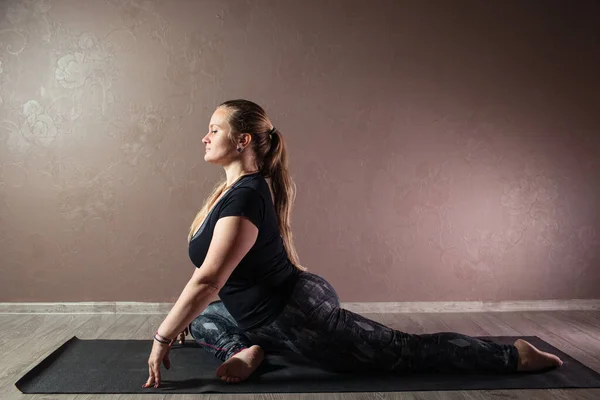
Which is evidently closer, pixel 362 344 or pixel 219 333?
pixel 362 344

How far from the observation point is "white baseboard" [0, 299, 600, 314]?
3547mm

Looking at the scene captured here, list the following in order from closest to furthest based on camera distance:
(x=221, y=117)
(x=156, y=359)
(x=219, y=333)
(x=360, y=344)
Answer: (x=156, y=359) < (x=360, y=344) < (x=221, y=117) < (x=219, y=333)

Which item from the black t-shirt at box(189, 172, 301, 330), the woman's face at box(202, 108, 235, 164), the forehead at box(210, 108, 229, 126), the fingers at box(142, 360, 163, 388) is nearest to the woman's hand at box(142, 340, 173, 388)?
the fingers at box(142, 360, 163, 388)

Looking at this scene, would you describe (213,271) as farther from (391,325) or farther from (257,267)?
(391,325)

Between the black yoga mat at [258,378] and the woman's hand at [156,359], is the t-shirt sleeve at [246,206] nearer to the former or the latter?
Result: the woman's hand at [156,359]

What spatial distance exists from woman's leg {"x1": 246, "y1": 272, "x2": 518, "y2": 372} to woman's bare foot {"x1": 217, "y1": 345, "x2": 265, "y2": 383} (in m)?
0.11

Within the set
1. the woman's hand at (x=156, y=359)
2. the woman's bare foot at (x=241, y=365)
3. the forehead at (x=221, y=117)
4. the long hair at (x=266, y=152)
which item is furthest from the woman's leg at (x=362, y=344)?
the forehead at (x=221, y=117)

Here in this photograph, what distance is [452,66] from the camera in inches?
139

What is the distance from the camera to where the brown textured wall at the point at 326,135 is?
3492mm

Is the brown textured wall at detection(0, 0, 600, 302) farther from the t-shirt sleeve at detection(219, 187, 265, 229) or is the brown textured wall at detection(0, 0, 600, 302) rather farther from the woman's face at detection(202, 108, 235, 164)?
the t-shirt sleeve at detection(219, 187, 265, 229)

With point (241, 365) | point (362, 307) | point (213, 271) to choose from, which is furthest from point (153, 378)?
point (362, 307)

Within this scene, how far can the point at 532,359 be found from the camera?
7.85 feet

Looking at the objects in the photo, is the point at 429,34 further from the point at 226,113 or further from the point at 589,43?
the point at 226,113

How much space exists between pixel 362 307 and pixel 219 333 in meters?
1.18
